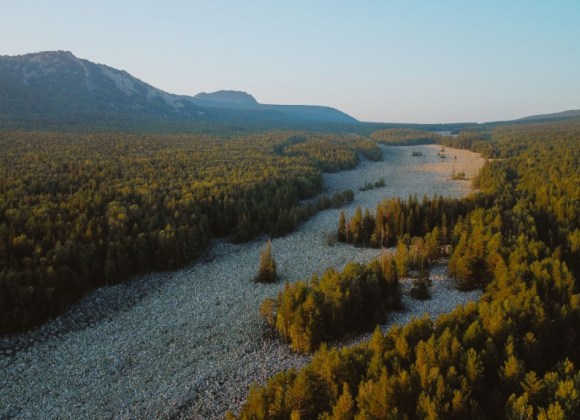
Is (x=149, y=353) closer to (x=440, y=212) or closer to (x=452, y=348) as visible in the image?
(x=452, y=348)

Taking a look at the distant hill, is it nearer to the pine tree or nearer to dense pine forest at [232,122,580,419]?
the pine tree

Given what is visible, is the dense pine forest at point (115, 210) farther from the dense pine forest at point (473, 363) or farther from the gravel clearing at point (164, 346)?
the dense pine forest at point (473, 363)

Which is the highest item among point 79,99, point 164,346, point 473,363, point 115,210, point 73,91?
point 73,91

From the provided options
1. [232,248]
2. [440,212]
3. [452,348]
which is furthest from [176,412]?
[440,212]

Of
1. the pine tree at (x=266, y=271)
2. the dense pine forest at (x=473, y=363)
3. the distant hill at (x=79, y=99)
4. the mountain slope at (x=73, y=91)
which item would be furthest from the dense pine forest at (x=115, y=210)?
the mountain slope at (x=73, y=91)

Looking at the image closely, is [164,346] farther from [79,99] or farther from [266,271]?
[79,99]

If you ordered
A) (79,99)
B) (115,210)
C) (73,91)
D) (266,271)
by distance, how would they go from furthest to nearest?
(73,91) → (79,99) → (115,210) → (266,271)

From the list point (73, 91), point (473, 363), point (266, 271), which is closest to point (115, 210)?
point (266, 271)
